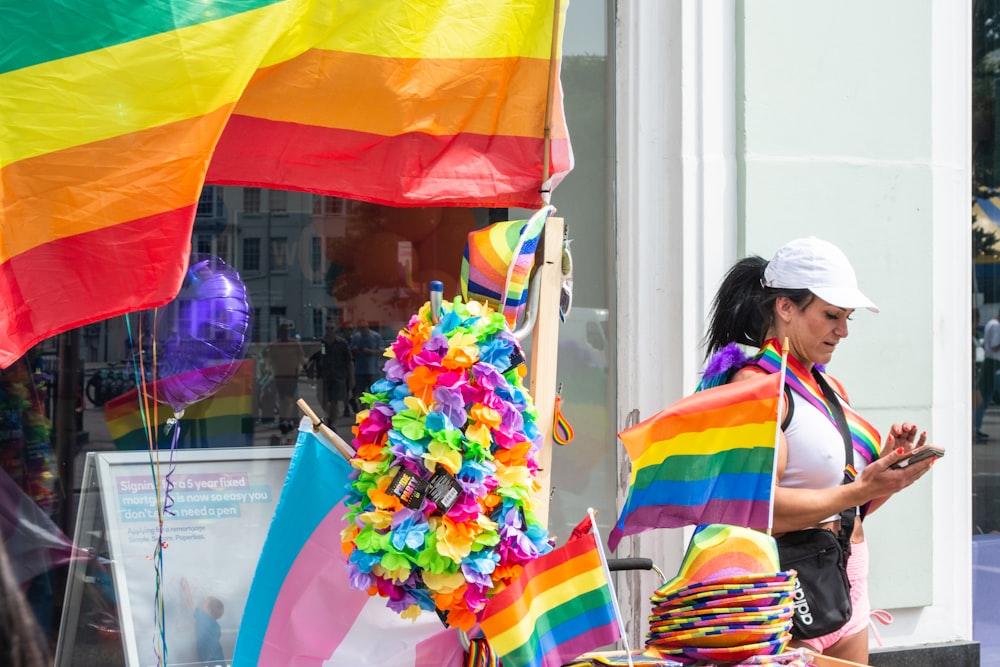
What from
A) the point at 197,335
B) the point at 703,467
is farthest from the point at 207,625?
the point at 703,467

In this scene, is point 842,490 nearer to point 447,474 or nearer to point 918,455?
Result: point 918,455

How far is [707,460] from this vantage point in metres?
2.59

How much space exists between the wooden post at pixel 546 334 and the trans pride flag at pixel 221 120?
19 cm

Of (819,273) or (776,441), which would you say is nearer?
(776,441)

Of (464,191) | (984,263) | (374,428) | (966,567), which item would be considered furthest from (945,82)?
(374,428)

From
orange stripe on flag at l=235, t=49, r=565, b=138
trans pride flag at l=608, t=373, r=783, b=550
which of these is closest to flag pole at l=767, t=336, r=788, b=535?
trans pride flag at l=608, t=373, r=783, b=550

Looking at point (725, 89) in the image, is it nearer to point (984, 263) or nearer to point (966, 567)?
point (984, 263)

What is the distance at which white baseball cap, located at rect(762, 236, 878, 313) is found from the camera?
2713mm

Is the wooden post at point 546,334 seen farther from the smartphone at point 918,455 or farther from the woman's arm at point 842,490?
the smartphone at point 918,455

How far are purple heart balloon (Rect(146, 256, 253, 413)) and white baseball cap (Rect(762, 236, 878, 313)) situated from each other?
1.65 meters

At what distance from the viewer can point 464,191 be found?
2721 mm

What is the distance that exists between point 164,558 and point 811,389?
2017mm

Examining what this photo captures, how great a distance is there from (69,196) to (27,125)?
169 mm

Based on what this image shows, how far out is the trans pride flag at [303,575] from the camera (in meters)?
2.45
